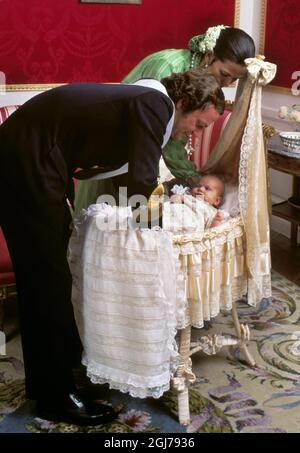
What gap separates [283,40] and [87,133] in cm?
241

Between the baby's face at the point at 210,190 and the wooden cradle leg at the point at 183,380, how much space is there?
22.6 inches

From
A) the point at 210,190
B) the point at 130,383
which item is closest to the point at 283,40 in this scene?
the point at 210,190

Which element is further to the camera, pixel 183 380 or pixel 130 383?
pixel 183 380

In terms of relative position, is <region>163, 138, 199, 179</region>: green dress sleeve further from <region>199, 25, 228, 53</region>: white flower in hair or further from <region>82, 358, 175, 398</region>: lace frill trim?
<region>82, 358, 175, 398</region>: lace frill trim

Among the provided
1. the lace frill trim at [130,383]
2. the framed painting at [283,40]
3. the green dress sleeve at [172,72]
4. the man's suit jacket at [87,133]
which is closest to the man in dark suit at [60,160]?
the man's suit jacket at [87,133]

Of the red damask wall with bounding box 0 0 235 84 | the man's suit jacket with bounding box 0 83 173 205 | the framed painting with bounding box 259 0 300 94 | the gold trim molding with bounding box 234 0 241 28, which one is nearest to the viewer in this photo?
the man's suit jacket with bounding box 0 83 173 205

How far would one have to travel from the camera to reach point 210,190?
2484 millimetres

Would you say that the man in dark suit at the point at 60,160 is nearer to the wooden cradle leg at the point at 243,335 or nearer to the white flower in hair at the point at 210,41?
the white flower in hair at the point at 210,41

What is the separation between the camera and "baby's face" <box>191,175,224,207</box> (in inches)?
97.4

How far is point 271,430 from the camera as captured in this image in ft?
7.11

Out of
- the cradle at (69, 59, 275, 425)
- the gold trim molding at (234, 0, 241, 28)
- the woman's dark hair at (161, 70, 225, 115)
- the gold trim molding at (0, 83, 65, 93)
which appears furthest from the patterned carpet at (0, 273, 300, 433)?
the gold trim molding at (234, 0, 241, 28)

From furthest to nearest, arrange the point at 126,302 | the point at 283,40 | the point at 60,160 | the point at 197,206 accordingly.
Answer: the point at 283,40 < the point at 197,206 < the point at 126,302 < the point at 60,160

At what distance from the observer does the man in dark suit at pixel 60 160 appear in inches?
73.5

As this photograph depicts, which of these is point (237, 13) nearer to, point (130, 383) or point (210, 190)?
point (210, 190)
